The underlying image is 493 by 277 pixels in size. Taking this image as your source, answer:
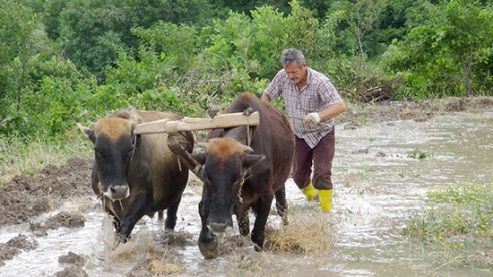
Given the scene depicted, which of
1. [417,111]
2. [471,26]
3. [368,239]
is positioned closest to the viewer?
[368,239]

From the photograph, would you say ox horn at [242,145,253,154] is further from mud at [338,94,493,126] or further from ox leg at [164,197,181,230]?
mud at [338,94,493,126]

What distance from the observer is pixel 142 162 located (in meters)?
7.86

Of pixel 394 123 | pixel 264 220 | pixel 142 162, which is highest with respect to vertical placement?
pixel 142 162

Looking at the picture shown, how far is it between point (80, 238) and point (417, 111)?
13.9m

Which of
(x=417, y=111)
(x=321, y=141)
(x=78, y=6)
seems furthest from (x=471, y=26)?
(x=78, y=6)

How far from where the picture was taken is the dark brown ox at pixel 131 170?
7289 mm

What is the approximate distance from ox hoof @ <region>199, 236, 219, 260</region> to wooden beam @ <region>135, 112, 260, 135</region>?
1.04 m

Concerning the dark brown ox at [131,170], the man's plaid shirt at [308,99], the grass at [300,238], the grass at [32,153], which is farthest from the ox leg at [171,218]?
the grass at [32,153]

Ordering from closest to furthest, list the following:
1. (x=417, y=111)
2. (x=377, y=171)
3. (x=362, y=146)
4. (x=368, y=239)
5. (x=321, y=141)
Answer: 1. (x=368, y=239)
2. (x=321, y=141)
3. (x=377, y=171)
4. (x=362, y=146)
5. (x=417, y=111)

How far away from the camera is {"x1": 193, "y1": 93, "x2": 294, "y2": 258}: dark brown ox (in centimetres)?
689

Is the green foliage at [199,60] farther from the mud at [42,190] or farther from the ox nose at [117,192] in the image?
the ox nose at [117,192]

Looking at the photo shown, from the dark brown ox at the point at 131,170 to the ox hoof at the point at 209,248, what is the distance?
2.54 ft

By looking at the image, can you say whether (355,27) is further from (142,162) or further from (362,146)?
(142,162)

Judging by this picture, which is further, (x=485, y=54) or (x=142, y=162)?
(x=485, y=54)
